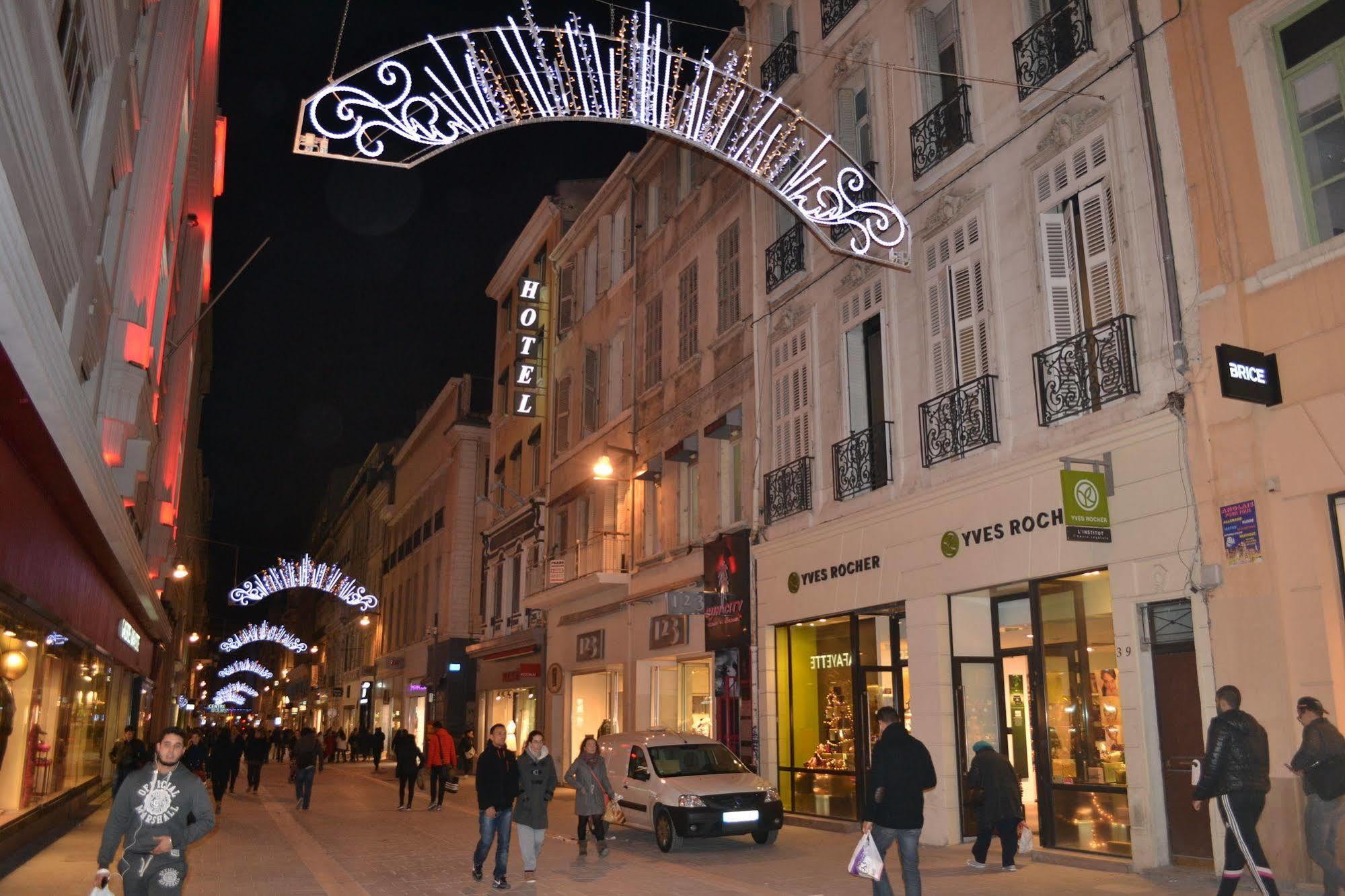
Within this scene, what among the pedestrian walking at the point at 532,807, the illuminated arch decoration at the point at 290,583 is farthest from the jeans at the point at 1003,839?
the illuminated arch decoration at the point at 290,583

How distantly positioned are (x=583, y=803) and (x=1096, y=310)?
28.3 ft

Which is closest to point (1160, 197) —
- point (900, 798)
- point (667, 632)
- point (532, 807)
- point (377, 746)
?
point (900, 798)

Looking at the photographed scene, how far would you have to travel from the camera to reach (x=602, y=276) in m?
27.9

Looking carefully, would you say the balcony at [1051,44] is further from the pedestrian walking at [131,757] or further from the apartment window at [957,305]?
the pedestrian walking at [131,757]

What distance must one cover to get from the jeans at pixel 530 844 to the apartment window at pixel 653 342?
1325 centimetres

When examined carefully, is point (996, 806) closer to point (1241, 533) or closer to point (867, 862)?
point (1241, 533)

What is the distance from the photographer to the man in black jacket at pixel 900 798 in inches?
333

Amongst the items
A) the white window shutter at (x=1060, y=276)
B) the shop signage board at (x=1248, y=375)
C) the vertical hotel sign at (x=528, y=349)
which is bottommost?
the shop signage board at (x=1248, y=375)

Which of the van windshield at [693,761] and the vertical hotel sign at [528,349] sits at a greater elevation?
the vertical hotel sign at [528,349]

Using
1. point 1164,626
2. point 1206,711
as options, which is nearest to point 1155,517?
point 1164,626

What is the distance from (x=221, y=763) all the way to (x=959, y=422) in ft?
55.0

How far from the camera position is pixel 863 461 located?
1592 centimetres

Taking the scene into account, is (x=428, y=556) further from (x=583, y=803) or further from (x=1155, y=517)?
(x=1155, y=517)

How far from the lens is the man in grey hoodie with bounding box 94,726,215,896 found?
265 inches
